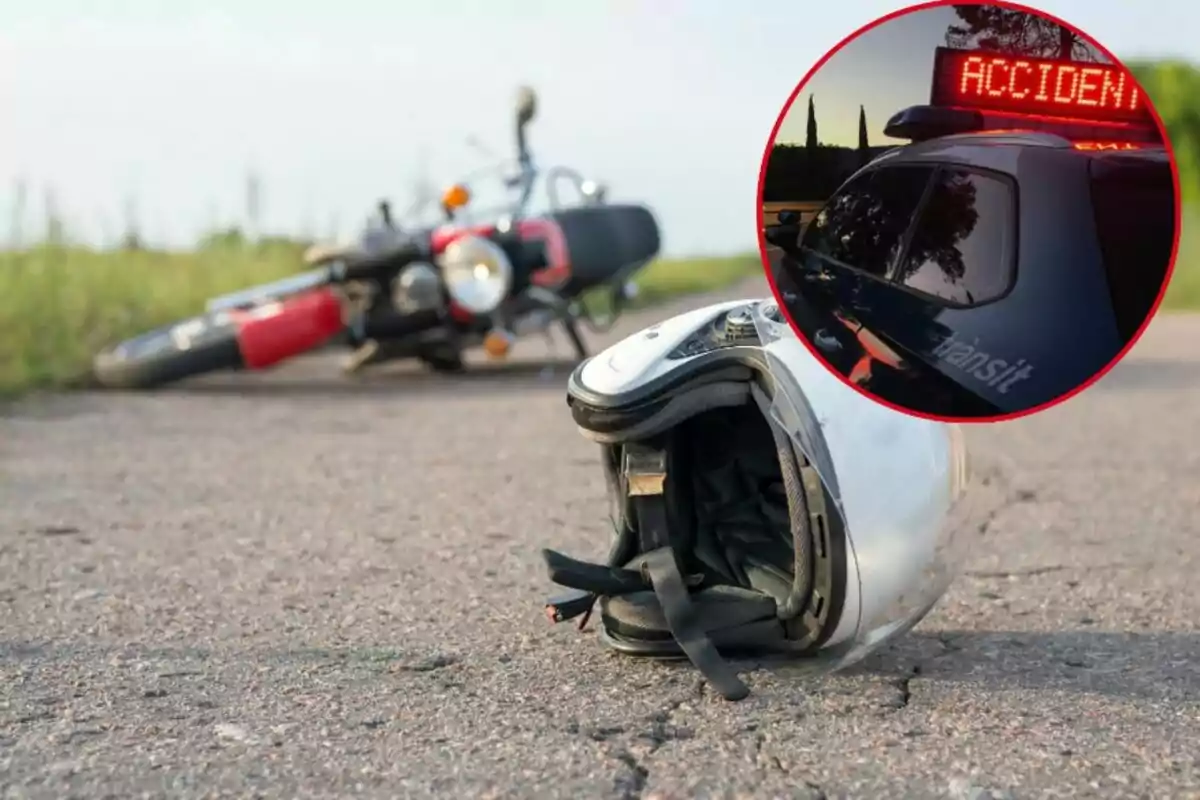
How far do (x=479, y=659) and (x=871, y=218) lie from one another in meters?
0.96

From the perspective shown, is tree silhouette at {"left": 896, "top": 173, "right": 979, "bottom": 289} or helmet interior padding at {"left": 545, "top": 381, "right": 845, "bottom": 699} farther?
helmet interior padding at {"left": 545, "top": 381, "right": 845, "bottom": 699}

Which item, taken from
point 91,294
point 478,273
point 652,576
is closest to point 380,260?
point 478,273

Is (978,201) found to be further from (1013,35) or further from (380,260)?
(380,260)

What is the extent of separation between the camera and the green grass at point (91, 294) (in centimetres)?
681

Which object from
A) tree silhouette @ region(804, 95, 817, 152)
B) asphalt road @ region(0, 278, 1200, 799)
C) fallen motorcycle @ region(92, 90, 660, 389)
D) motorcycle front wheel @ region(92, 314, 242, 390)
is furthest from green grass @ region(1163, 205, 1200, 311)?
tree silhouette @ region(804, 95, 817, 152)

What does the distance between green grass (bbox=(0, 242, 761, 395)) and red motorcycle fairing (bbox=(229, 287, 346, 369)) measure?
0.83m

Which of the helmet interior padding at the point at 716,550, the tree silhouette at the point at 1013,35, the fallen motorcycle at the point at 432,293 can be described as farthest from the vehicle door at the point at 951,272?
the fallen motorcycle at the point at 432,293

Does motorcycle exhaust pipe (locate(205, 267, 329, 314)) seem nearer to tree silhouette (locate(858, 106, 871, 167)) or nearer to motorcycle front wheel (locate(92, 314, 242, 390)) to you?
motorcycle front wheel (locate(92, 314, 242, 390))

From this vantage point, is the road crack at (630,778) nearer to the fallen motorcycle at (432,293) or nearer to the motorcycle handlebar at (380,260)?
the fallen motorcycle at (432,293)

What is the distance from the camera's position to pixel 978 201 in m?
1.73

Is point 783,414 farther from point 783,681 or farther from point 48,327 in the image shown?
point 48,327

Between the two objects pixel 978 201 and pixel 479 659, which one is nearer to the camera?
pixel 978 201

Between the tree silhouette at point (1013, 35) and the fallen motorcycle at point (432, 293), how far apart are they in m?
4.62

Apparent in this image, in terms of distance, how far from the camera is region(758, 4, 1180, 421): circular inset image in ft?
5.51
